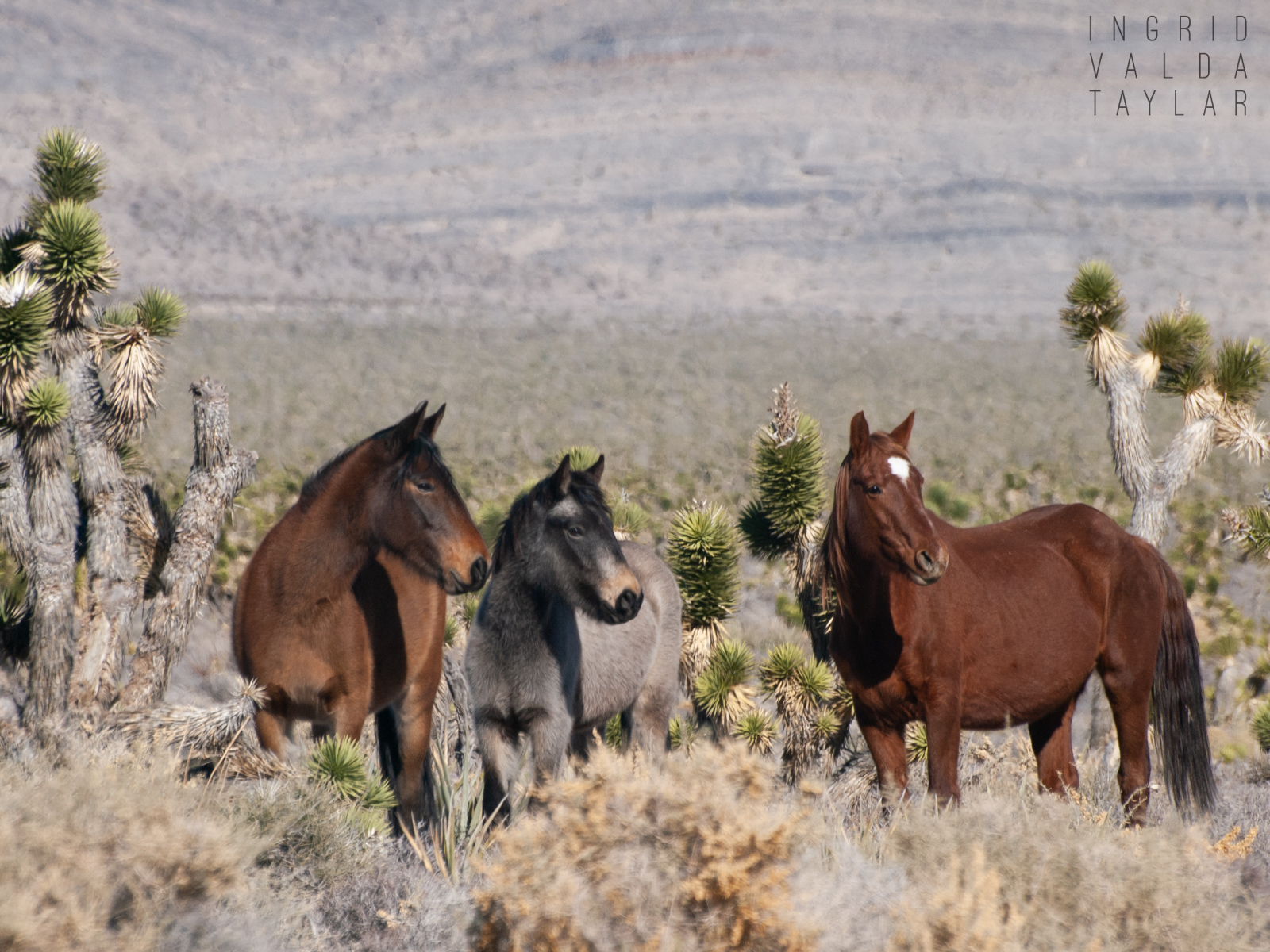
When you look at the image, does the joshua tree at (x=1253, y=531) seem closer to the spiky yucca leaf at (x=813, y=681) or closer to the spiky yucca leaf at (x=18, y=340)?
the spiky yucca leaf at (x=813, y=681)

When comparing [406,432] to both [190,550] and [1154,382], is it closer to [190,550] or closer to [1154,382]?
[190,550]

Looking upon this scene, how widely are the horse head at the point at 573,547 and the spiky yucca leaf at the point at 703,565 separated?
3.19m

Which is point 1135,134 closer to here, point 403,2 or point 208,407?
point 403,2

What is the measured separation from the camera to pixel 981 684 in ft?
20.1

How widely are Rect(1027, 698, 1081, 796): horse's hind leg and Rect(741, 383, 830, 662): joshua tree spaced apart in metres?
1.92

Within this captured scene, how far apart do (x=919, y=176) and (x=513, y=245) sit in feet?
84.7

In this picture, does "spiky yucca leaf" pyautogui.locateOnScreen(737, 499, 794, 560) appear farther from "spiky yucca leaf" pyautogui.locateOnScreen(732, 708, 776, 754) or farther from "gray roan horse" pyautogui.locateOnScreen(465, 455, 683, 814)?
"gray roan horse" pyautogui.locateOnScreen(465, 455, 683, 814)

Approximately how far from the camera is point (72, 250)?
933cm

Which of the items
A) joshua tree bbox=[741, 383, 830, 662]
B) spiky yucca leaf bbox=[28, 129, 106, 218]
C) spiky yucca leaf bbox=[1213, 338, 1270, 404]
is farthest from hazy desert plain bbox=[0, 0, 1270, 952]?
spiky yucca leaf bbox=[28, 129, 106, 218]

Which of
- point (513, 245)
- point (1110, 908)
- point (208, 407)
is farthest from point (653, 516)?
point (513, 245)

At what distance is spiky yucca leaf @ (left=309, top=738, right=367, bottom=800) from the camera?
197 inches

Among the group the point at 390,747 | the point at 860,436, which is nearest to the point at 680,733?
the point at 390,747

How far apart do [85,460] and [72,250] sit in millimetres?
1880

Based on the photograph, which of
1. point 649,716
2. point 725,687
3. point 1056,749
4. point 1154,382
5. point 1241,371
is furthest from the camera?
point 1154,382
